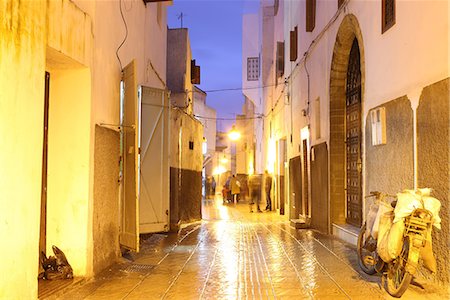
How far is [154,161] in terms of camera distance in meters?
10.2

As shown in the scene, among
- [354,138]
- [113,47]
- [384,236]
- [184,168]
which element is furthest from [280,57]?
[384,236]

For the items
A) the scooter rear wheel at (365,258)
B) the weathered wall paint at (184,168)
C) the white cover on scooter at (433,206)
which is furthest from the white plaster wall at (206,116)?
the white cover on scooter at (433,206)

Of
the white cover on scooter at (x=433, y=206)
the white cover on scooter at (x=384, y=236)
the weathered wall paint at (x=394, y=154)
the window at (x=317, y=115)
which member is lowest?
the white cover on scooter at (x=384, y=236)

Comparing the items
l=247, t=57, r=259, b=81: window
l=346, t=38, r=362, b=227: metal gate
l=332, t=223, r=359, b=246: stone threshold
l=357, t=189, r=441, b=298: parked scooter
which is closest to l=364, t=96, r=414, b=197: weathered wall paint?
l=357, t=189, r=441, b=298: parked scooter

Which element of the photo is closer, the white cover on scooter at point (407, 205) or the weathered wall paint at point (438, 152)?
the white cover on scooter at point (407, 205)

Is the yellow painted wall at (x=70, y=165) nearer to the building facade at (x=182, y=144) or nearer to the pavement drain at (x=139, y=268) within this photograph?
the pavement drain at (x=139, y=268)

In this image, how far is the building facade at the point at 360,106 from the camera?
219 inches

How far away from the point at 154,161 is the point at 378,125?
477 centimetres

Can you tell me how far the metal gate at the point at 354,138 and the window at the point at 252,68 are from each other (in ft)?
71.2

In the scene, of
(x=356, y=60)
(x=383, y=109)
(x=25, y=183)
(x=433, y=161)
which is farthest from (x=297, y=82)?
(x=25, y=183)

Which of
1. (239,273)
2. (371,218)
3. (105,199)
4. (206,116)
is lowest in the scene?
(239,273)

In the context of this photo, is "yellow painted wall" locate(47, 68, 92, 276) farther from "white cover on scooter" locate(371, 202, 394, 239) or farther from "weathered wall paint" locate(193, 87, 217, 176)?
"weathered wall paint" locate(193, 87, 217, 176)

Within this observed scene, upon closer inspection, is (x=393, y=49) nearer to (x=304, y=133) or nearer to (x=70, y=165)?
(x=70, y=165)

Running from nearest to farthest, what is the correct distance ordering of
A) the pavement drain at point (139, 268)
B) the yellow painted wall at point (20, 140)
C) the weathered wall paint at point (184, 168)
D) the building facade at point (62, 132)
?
the yellow painted wall at point (20, 140) → the building facade at point (62, 132) → the pavement drain at point (139, 268) → the weathered wall paint at point (184, 168)
